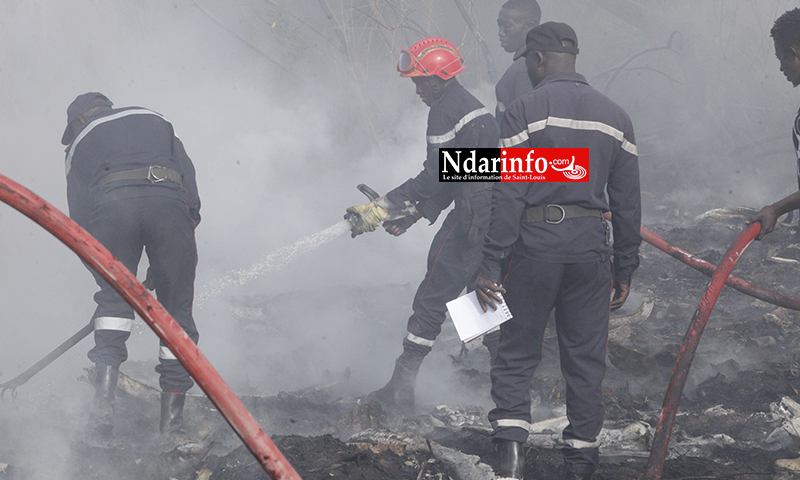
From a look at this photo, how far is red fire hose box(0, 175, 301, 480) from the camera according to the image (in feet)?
5.24

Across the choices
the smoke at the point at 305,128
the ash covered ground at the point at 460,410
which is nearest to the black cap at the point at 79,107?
the ash covered ground at the point at 460,410

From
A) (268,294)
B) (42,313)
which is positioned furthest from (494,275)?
(42,313)

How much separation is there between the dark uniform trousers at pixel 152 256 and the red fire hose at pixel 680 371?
2.79m

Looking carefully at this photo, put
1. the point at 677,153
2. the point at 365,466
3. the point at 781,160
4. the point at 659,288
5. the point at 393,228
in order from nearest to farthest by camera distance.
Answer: the point at 365,466, the point at 393,228, the point at 659,288, the point at 781,160, the point at 677,153

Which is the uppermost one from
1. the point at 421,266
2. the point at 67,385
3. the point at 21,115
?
the point at 21,115

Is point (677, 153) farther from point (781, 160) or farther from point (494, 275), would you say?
point (494, 275)

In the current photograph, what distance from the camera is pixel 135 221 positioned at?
11.3 feet

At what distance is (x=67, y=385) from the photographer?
15.2 feet

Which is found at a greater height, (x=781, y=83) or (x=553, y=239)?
(x=781, y=83)

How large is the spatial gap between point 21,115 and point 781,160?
10.9 m

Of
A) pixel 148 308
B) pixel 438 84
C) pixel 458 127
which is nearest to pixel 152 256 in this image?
pixel 148 308

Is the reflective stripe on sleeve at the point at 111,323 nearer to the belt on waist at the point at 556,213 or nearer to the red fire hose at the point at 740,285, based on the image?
the belt on waist at the point at 556,213

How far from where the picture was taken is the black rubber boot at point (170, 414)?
363cm

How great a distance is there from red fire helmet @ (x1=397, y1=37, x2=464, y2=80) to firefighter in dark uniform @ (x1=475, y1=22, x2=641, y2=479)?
1490mm
